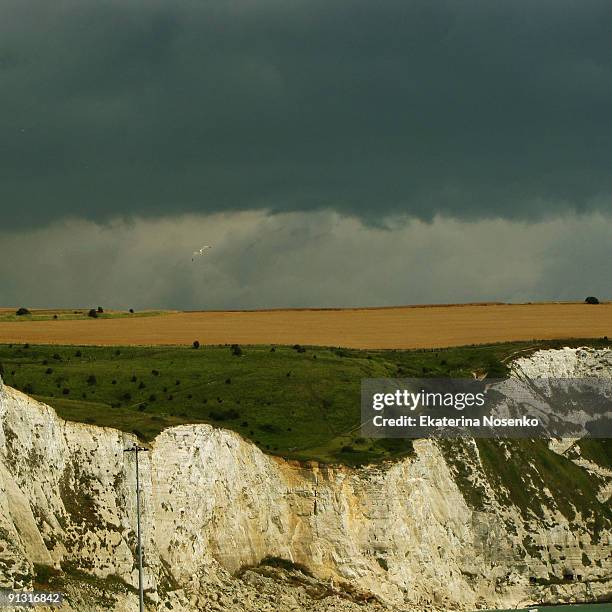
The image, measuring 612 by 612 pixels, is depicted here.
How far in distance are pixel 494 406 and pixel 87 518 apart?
69210 mm

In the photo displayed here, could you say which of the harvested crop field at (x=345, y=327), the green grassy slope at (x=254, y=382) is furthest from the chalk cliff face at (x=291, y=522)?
the harvested crop field at (x=345, y=327)

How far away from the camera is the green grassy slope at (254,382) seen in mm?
128125

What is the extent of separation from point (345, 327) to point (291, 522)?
52294mm

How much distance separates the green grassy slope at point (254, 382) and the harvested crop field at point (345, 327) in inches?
72.4

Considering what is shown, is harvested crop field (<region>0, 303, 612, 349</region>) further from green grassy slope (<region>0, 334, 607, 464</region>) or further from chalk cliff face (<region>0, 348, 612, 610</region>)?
chalk cliff face (<region>0, 348, 612, 610</region>)

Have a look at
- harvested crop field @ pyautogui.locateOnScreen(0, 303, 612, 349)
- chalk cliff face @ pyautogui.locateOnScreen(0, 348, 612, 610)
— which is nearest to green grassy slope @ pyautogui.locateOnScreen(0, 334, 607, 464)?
harvested crop field @ pyautogui.locateOnScreen(0, 303, 612, 349)

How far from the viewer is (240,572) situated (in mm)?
107812

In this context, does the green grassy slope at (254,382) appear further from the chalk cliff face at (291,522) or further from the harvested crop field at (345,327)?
the chalk cliff face at (291,522)

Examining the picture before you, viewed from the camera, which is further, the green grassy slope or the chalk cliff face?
the green grassy slope

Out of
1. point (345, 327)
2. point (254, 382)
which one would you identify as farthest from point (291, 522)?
point (345, 327)

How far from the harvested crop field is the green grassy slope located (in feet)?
6.03

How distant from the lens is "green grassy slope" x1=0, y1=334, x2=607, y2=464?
420 ft

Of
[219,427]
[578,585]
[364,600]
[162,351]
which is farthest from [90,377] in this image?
[578,585]

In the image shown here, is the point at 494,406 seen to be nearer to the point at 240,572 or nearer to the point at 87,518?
the point at 240,572
